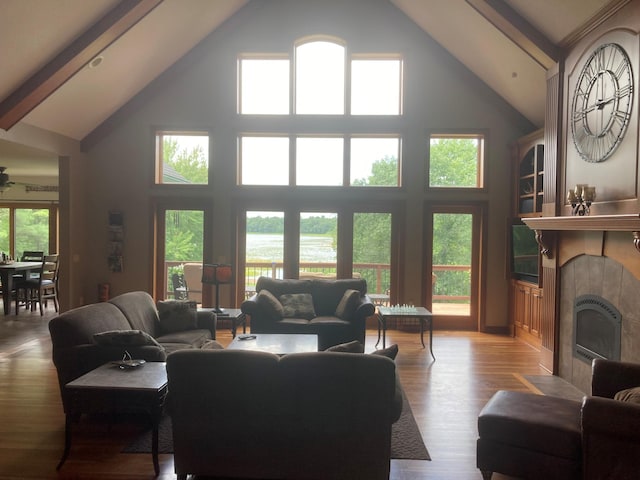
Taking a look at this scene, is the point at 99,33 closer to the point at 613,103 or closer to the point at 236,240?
the point at 236,240

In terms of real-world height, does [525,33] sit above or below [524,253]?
above

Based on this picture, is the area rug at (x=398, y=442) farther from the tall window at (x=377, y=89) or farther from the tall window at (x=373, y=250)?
the tall window at (x=377, y=89)

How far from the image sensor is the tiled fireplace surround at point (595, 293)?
3762 millimetres

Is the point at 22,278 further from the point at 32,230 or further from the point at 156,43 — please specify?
the point at 156,43

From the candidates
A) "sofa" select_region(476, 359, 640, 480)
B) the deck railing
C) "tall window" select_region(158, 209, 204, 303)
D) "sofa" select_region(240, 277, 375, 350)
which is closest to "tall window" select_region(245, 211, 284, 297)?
the deck railing

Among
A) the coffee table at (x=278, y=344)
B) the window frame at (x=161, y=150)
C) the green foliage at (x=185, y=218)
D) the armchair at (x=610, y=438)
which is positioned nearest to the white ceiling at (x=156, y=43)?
the window frame at (x=161, y=150)

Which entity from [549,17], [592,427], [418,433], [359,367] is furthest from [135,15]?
[592,427]

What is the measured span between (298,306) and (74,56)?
157 inches

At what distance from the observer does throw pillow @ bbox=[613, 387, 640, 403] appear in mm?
2531

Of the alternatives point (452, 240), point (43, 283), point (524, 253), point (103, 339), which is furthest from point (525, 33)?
point (43, 283)

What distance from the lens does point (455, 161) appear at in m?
7.28

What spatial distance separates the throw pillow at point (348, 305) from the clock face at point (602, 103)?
2.96 metres

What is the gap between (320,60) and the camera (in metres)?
7.31

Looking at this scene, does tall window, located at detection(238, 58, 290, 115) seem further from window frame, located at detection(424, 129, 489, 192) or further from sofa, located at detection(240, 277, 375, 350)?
sofa, located at detection(240, 277, 375, 350)
